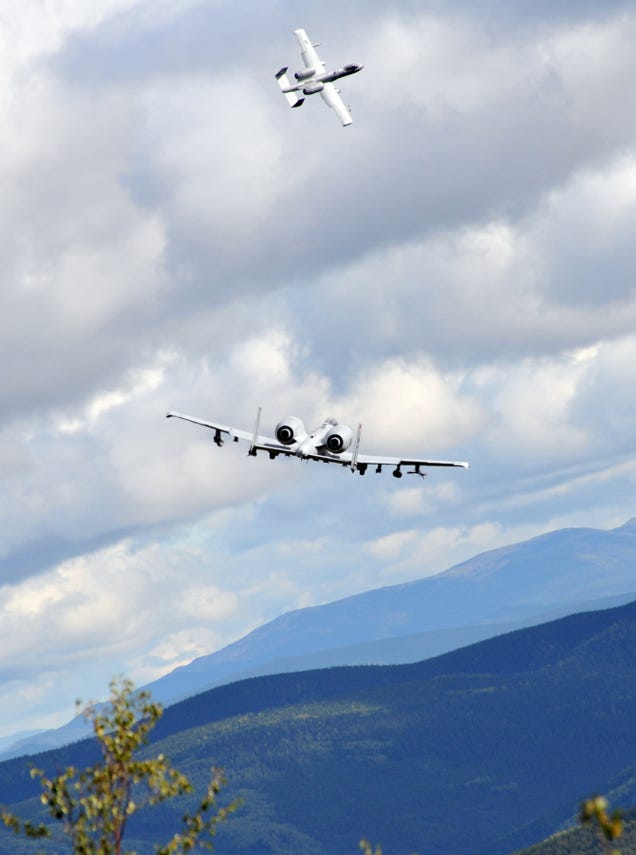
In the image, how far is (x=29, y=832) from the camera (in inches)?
2350

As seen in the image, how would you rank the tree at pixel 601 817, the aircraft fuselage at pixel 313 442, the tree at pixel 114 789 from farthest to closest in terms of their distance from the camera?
1. the aircraft fuselage at pixel 313 442
2. the tree at pixel 114 789
3. the tree at pixel 601 817

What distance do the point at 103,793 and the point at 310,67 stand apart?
94660 millimetres

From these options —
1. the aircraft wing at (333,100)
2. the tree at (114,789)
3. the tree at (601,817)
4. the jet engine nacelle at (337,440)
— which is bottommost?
the tree at (601,817)

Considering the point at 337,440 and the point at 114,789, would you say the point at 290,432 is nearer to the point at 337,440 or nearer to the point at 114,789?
the point at 337,440

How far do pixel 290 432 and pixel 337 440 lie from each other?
170 inches

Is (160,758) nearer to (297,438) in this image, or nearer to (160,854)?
(160,854)

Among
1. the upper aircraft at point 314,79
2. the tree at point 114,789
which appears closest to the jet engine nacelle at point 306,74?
the upper aircraft at point 314,79

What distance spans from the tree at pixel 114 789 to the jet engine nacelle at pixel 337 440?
54.9 metres

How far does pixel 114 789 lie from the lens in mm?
61781

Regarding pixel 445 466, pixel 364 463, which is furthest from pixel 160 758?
pixel 445 466

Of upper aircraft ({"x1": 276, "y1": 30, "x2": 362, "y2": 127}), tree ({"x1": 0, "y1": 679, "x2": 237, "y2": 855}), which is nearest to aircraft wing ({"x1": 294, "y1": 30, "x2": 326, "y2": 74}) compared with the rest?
upper aircraft ({"x1": 276, "y1": 30, "x2": 362, "y2": 127})

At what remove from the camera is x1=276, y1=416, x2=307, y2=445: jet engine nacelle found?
117 meters

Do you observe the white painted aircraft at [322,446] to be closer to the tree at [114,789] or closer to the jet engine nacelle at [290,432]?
the jet engine nacelle at [290,432]

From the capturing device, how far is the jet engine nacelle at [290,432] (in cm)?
11738
